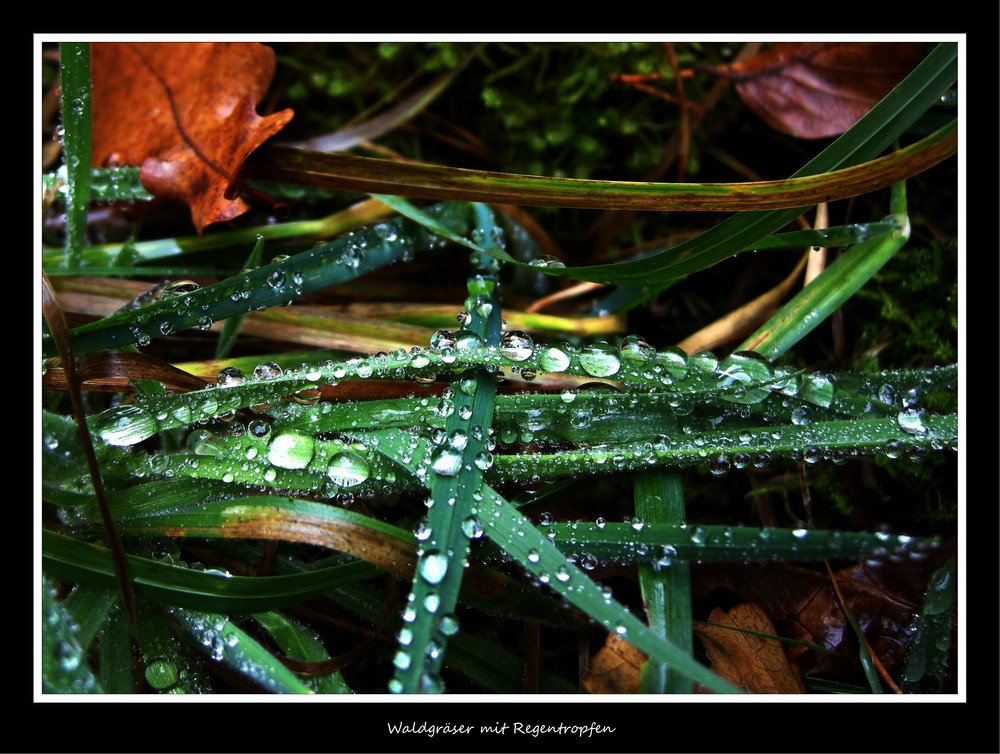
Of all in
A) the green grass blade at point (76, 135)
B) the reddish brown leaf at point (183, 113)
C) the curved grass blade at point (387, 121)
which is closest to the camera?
the green grass blade at point (76, 135)

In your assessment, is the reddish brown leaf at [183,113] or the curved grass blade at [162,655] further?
the reddish brown leaf at [183,113]

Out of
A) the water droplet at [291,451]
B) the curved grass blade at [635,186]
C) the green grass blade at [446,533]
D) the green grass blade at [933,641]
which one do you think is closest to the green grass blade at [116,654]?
the water droplet at [291,451]

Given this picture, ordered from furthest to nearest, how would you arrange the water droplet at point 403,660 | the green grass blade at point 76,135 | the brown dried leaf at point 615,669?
1. the green grass blade at point 76,135
2. the brown dried leaf at point 615,669
3. the water droplet at point 403,660

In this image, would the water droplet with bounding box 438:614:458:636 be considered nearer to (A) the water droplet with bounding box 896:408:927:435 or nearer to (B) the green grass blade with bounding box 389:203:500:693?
(B) the green grass blade with bounding box 389:203:500:693

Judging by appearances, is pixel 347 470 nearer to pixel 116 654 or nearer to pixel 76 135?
pixel 116 654

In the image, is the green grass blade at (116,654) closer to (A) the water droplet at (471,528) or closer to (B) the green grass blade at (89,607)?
(B) the green grass blade at (89,607)

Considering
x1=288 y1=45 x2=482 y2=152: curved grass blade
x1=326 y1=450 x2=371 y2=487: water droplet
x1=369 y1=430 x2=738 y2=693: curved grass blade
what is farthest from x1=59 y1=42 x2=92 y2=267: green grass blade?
x1=369 y1=430 x2=738 y2=693: curved grass blade
